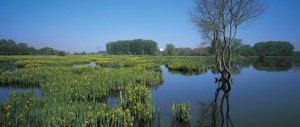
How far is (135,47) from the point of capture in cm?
Result: 16462

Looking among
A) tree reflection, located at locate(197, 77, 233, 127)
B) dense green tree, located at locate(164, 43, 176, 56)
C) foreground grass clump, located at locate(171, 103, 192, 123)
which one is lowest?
tree reflection, located at locate(197, 77, 233, 127)

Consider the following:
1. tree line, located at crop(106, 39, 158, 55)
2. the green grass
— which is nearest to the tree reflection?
the green grass

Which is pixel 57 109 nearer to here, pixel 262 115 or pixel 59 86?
pixel 59 86

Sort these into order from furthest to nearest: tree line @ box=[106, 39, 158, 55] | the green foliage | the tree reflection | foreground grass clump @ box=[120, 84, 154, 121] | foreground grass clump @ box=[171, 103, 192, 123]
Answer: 1. tree line @ box=[106, 39, 158, 55]
2. the green foliage
3. foreground grass clump @ box=[120, 84, 154, 121]
4. foreground grass clump @ box=[171, 103, 192, 123]
5. the tree reflection

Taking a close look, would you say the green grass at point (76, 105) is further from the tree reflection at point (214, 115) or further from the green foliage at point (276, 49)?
the green foliage at point (276, 49)

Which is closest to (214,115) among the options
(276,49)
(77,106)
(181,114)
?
(181,114)

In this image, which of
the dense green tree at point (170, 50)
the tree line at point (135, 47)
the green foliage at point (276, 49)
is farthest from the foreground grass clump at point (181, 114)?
the tree line at point (135, 47)

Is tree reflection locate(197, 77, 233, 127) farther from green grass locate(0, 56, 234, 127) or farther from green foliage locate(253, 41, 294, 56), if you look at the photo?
green foliage locate(253, 41, 294, 56)

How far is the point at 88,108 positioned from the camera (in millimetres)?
7383

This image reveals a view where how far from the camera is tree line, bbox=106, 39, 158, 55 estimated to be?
157m

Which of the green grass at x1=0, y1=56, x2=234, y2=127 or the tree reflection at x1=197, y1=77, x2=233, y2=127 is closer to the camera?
the green grass at x1=0, y1=56, x2=234, y2=127

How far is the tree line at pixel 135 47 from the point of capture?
6191 inches

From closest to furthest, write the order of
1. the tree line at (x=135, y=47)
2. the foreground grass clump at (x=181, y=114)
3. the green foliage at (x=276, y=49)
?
the foreground grass clump at (x=181, y=114) < the green foliage at (x=276, y=49) < the tree line at (x=135, y=47)

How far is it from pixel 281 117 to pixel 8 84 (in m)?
21.4
